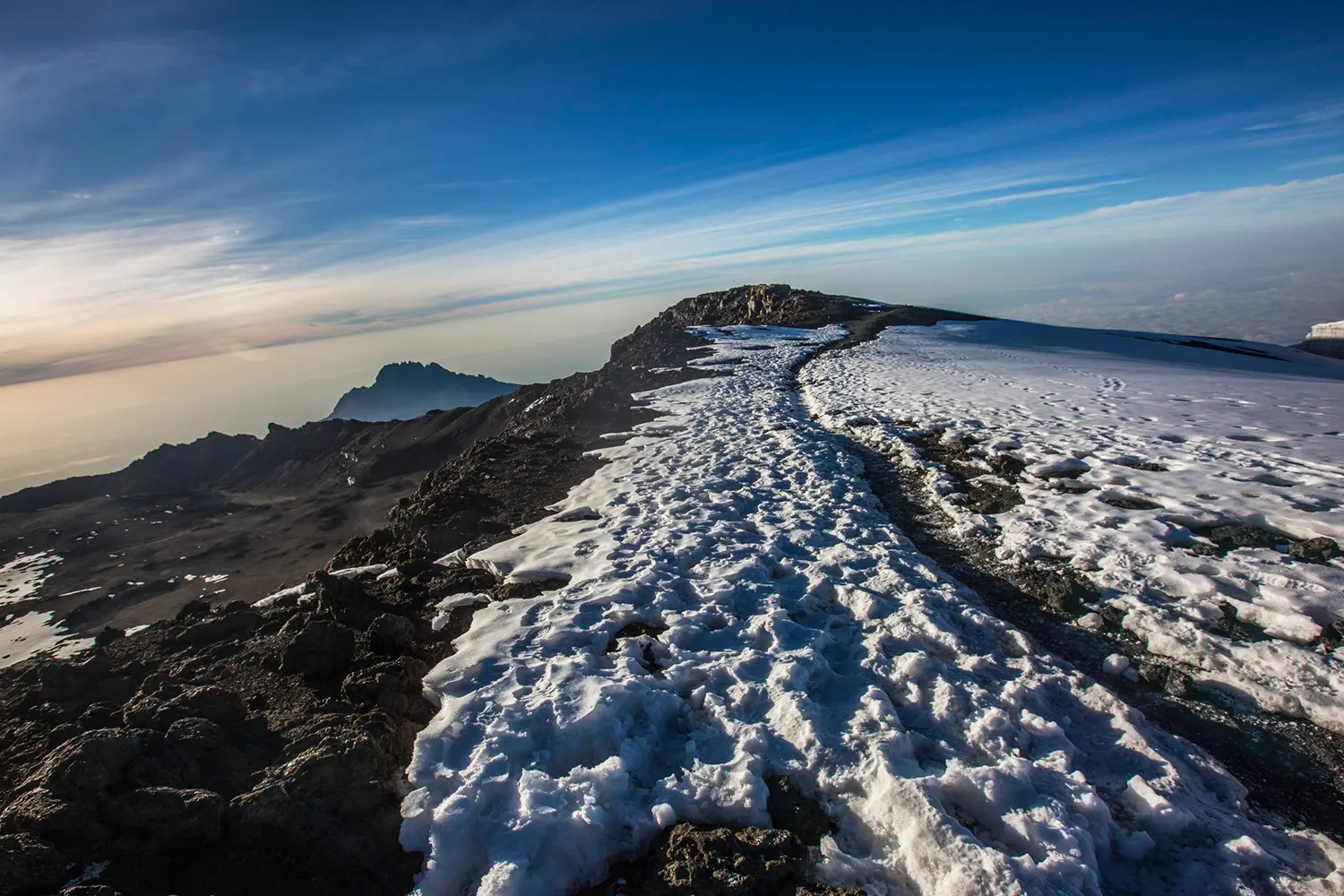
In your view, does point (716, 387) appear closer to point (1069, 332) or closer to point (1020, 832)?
point (1020, 832)

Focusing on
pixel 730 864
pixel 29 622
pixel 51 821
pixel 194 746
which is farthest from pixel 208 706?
pixel 29 622

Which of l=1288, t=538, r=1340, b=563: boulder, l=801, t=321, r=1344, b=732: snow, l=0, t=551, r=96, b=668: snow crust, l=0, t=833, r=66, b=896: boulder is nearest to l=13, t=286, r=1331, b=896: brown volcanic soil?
l=0, t=833, r=66, b=896: boulder

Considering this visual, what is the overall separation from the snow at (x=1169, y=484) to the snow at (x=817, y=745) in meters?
1.66

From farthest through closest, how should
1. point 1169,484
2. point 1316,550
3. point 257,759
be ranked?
point 1169,484, point 1316,550, point 257,759

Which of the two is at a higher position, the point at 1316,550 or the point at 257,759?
the point at 1316,550

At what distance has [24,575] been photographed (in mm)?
49438

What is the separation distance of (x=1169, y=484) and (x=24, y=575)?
74.6m

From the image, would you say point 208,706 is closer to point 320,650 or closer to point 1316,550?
point 320,650

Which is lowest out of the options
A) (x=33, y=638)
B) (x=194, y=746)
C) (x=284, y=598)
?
(x=33, y=638)

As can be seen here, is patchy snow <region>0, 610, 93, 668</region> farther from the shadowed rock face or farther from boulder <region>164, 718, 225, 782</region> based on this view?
boulder <region>164, 718, 225, 782</region>

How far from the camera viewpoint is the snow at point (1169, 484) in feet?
19.9

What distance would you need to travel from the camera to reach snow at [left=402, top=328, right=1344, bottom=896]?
395 cm

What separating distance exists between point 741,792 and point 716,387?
20967 mm

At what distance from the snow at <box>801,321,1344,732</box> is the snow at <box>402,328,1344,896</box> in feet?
5.46
